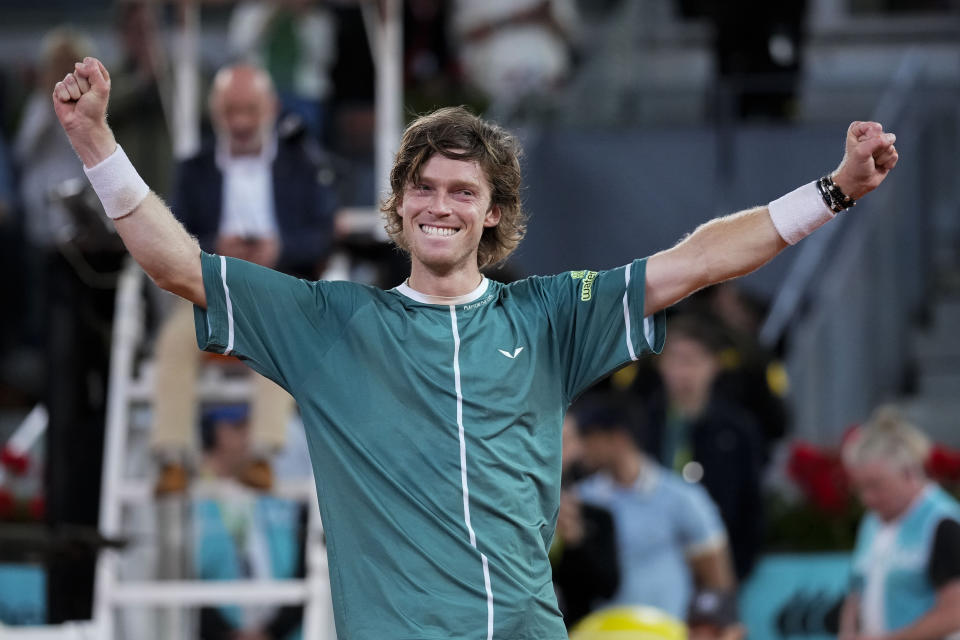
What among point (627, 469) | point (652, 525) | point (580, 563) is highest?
point (627, 469)

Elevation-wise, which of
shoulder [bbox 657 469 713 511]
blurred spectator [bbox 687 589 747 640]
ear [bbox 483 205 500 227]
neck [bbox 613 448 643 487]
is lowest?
blurred spectator [bbox 687 589 747 640]

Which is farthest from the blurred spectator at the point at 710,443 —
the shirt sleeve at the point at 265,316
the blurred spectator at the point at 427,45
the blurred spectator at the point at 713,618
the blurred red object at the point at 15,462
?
the shirt sleeve at the point at 265,316

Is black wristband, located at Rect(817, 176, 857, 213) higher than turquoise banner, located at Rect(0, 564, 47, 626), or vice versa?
black wristband, located at Rect(817, 176, 857, 213)

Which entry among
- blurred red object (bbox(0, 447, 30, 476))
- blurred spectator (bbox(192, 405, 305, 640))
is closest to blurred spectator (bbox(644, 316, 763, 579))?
blurred spectator (bbox(192, 405, 305, 640))

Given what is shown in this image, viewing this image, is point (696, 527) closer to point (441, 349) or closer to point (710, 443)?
point (710, 443)

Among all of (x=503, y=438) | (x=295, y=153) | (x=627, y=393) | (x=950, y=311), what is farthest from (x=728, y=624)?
(x=950, y=311)

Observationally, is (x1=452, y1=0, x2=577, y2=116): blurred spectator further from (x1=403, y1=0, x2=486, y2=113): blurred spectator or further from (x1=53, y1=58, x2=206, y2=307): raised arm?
(x1=53, y1=58, x2=206, y2=307): raised arm

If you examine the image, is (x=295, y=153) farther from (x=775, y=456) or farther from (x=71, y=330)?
(x=775, y=456)

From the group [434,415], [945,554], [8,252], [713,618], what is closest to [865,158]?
[434,415]

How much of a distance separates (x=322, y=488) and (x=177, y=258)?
0.68 m

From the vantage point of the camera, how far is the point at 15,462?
31.1 feet

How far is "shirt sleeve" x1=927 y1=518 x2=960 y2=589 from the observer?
7730 mm

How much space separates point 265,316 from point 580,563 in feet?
12.8

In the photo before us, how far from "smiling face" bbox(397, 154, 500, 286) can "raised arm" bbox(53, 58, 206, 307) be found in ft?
1.87
